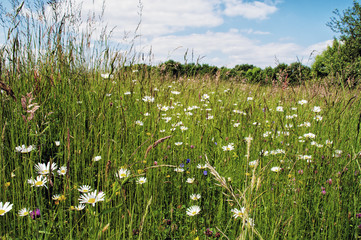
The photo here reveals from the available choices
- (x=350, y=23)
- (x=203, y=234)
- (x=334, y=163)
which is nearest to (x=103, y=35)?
(x=203, y=234)

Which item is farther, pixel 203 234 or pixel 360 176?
pixel 360 176

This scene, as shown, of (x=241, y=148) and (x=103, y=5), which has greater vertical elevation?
(x=103, y=5)

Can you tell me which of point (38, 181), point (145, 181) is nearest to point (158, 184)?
point (145, 181)

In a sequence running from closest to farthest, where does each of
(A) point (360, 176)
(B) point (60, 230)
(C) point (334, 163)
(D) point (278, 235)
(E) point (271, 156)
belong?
1. (B) point (60, 230)
2. (D) point (278, 235)
3. (A) point (360, 176)
4. (C) point (334, 163)
5. (E) point (271, 156)

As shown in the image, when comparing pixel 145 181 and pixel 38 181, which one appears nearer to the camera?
pixel 38 181

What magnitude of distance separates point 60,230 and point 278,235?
3.62ft

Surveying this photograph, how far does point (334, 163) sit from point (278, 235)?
0.85 metres

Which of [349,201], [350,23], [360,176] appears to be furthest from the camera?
[350,23]

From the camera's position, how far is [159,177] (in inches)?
61.6

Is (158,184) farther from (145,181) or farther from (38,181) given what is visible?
(38,181)

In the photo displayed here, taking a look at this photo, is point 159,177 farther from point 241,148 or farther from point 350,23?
point 350,23

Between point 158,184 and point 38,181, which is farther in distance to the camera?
point 158,184

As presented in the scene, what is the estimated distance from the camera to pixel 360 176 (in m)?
1.62

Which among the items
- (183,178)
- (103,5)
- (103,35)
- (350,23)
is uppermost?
(350,23)
